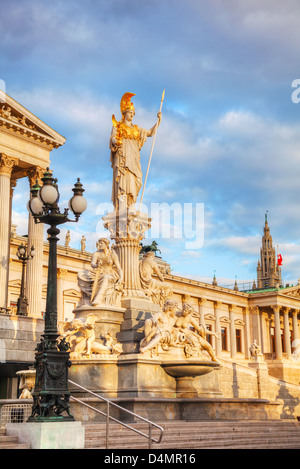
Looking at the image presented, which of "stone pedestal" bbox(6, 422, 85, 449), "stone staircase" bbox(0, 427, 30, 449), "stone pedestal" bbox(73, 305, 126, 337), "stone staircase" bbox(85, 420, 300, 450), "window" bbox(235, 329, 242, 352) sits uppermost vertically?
"window" bbox(235, 329, 242, 352)

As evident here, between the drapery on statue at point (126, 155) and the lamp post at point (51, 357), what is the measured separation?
28.6ft

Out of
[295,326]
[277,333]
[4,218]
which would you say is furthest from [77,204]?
[295,326]

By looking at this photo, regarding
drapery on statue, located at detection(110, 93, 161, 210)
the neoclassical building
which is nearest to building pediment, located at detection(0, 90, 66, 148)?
the neoclassical building

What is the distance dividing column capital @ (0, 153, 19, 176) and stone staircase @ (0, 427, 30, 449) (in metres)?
23.7

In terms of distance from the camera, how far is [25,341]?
27.2 m

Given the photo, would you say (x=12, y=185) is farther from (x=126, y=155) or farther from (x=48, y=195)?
(x=48, y=195)

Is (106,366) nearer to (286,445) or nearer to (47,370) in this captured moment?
(286,445)

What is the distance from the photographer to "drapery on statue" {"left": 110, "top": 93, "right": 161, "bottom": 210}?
68.5 ft

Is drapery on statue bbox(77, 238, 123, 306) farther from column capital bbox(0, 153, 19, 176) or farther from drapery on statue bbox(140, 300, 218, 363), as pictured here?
column capital bbox(0, 153, 19, 176)

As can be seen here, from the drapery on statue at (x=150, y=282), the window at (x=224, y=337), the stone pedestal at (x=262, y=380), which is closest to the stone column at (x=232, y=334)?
the window at (x=224, y=337)

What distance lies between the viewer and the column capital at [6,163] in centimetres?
3344

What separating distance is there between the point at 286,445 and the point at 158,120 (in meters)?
11.8

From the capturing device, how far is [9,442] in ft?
35.7

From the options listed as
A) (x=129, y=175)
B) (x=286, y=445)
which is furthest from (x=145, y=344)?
(x=129, y=175)
